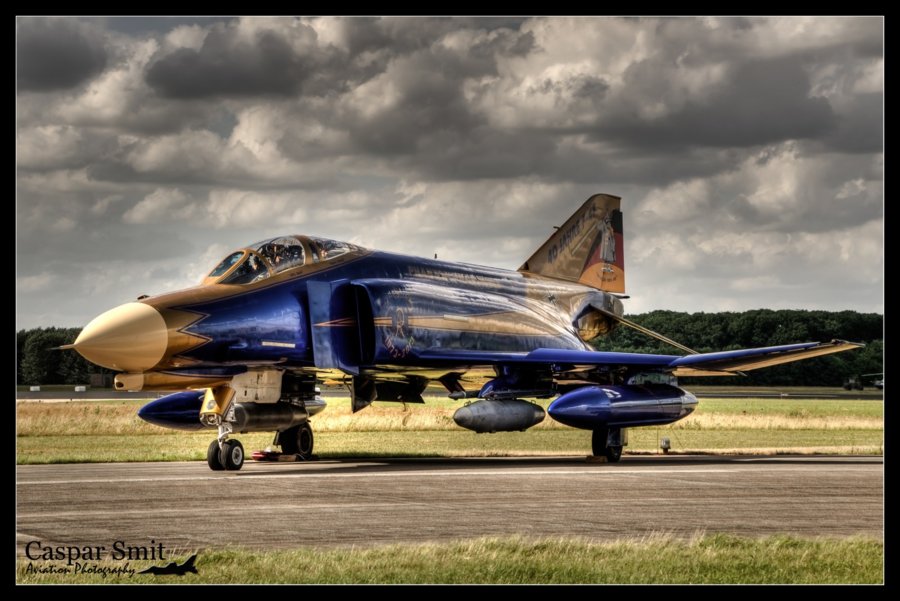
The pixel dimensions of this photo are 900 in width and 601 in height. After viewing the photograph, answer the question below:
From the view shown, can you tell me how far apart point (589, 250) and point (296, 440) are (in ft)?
35.0

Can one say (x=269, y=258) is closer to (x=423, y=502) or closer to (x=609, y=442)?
(x=423, y=502)

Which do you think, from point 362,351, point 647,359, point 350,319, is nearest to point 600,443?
point 647,359

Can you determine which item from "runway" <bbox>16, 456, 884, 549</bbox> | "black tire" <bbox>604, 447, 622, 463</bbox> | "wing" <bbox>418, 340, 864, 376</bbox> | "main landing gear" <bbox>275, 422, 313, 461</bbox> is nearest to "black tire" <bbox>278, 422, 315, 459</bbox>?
"main landing gear" <bbox>275, 422, 313, 461</bbox>

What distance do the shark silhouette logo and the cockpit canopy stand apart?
10027 millimetres

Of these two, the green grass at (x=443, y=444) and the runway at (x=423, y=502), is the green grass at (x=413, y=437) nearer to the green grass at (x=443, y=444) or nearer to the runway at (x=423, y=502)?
the green grass at (x=443, y=444)

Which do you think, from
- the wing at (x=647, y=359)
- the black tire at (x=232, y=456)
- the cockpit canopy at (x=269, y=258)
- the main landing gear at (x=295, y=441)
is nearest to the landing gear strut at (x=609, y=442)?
the wing at (x=647, y=359)

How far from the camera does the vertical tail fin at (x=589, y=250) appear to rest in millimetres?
28406

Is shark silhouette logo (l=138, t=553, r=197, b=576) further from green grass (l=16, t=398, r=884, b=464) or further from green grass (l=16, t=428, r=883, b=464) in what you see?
green grass (l=16, t=398, r=884, b=464)

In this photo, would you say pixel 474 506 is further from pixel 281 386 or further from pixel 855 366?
pixel 855 366

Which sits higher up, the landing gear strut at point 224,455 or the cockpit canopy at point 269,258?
the cockpit canopy at point 269,258

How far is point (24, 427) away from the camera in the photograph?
102ft

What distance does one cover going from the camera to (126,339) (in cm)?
1630

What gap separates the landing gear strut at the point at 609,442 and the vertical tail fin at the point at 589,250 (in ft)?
22.4
